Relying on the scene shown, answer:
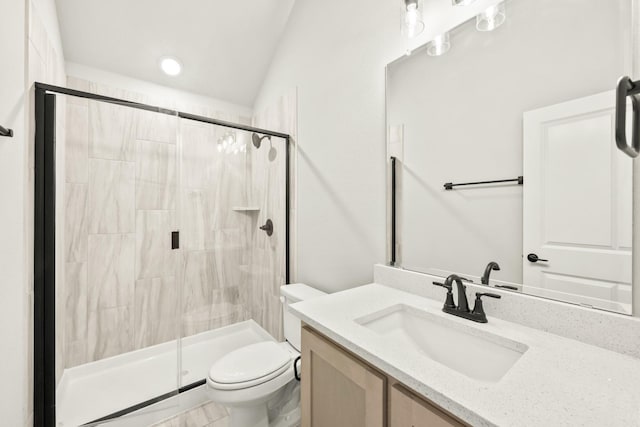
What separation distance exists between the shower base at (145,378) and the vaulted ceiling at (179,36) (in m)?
2.09

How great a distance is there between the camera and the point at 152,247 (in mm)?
2121

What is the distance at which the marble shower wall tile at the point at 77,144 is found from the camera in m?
1.76

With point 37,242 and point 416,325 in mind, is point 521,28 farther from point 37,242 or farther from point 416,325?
point 37,242

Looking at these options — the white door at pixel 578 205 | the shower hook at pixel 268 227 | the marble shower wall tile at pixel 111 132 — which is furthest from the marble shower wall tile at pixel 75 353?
the white door at pixel 578 205

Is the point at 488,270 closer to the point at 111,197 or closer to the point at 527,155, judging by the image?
the point at 527,155

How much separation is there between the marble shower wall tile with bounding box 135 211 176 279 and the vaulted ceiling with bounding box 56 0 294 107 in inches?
43.6

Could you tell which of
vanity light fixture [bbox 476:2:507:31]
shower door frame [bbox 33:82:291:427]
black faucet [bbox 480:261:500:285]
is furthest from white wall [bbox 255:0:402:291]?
shower door frame [bbox 33:82:291:427]

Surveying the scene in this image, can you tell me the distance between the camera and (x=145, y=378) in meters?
1.92

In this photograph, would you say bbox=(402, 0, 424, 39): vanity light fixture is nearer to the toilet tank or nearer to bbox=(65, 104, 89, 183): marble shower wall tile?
the toilet tank

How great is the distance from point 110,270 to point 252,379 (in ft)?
4.73

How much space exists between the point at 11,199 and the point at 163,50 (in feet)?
5.03

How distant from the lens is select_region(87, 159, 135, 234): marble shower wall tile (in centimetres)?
189

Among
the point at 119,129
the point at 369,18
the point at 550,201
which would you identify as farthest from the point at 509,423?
the point at 119,129

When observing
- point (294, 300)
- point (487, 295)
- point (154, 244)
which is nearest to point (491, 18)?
point (487, 295)
